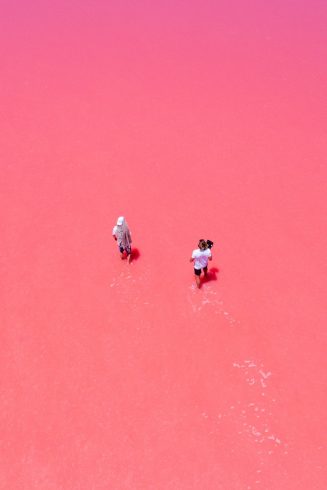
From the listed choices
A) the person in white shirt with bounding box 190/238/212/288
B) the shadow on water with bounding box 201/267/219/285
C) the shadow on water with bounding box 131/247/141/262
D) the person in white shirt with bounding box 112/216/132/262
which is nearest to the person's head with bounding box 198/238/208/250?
the person in white shirt with bounding box 190/238/212/288

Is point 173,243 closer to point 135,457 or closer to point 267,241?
point 267,241

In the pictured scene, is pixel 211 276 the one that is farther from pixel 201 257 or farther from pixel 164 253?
pixel 164 253

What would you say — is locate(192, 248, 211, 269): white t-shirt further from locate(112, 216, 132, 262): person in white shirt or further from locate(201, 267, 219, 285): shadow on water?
locate(112, 216, 132, 262): person in white shirt

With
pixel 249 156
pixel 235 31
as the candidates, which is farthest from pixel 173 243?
pixel 235 31

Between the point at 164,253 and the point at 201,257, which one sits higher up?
the point at 164,253

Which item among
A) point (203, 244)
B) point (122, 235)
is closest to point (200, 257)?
point (203, 244)

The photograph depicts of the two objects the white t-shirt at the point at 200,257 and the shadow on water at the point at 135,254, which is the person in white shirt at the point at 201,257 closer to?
the white t-shirt at the point at 200,257

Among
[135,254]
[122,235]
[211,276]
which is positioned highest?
[135,254]
